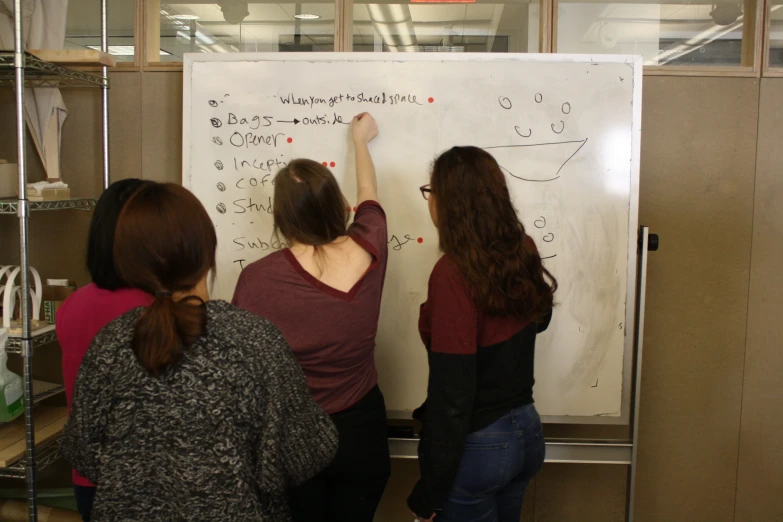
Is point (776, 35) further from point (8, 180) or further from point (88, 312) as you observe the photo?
point (8, 180)

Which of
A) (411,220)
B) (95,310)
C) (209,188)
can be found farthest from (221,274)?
(95,310)

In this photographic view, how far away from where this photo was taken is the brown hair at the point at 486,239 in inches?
51.3

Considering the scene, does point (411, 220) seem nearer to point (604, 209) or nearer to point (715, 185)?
point (604, 209)

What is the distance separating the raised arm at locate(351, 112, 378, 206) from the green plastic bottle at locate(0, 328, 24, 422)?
1.15m

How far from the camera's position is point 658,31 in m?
2.19

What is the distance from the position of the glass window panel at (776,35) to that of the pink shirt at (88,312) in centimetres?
213

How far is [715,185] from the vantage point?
2166 mm

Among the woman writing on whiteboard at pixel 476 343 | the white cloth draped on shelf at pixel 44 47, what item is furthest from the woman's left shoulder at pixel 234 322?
the white cloth draped on shelf at pixel 44 47

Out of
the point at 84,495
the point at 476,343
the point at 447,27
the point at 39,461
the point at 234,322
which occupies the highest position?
the point at 447,27

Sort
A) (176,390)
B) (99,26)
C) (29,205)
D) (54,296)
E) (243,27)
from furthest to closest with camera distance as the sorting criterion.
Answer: (99,26) → (243,27) → (54,296) → (29,205) → (176,390)

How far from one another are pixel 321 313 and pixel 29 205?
1059mm

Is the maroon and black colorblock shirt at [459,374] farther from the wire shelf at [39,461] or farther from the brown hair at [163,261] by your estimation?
the wire shelf at [39,461]

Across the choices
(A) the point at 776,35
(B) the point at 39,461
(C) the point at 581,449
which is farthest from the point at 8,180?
(A) the point at 776,35

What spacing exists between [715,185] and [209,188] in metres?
1.71
